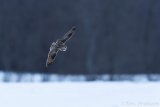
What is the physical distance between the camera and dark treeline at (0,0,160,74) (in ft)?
26.5

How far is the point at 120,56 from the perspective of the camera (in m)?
9.41

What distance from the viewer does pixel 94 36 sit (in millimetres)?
9148

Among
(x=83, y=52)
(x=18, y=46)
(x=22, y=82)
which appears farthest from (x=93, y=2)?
(x=22, y=82)

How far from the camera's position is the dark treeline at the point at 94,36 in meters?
8.09

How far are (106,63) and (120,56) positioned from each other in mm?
310

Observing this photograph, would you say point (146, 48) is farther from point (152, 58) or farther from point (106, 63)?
point (106, 63)
